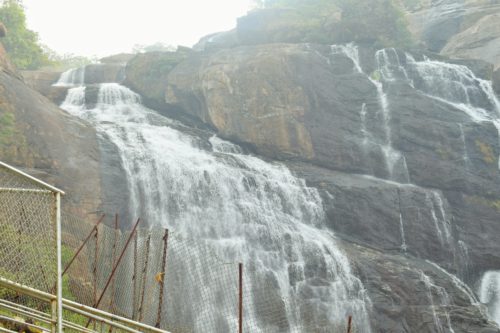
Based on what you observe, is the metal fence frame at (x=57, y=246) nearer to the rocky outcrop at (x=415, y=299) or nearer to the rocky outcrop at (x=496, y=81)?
the rocky outcrop at (x=415, y=299)

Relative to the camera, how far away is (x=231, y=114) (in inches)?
864

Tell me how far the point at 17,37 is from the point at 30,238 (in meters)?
35.3

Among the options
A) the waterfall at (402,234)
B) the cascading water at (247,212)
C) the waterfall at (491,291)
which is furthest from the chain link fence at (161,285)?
the waterfall at (491,291)

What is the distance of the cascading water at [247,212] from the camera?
583 inches

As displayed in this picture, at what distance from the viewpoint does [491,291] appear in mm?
17625

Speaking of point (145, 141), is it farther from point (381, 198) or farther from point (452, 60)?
point (452, 60)

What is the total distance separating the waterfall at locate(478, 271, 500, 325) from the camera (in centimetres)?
1695

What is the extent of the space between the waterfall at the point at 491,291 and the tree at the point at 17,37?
3166 cm

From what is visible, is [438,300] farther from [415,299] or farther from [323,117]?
[323,117]

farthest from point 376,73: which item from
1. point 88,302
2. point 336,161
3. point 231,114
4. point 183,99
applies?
point 88,302

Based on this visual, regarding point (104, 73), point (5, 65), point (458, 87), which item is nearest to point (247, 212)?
point (5, 65)

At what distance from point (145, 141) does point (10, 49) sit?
21.9m

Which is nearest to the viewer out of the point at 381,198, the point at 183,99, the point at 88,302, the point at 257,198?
the point at 88,302

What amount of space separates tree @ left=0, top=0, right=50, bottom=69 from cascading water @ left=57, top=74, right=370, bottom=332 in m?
19.3
